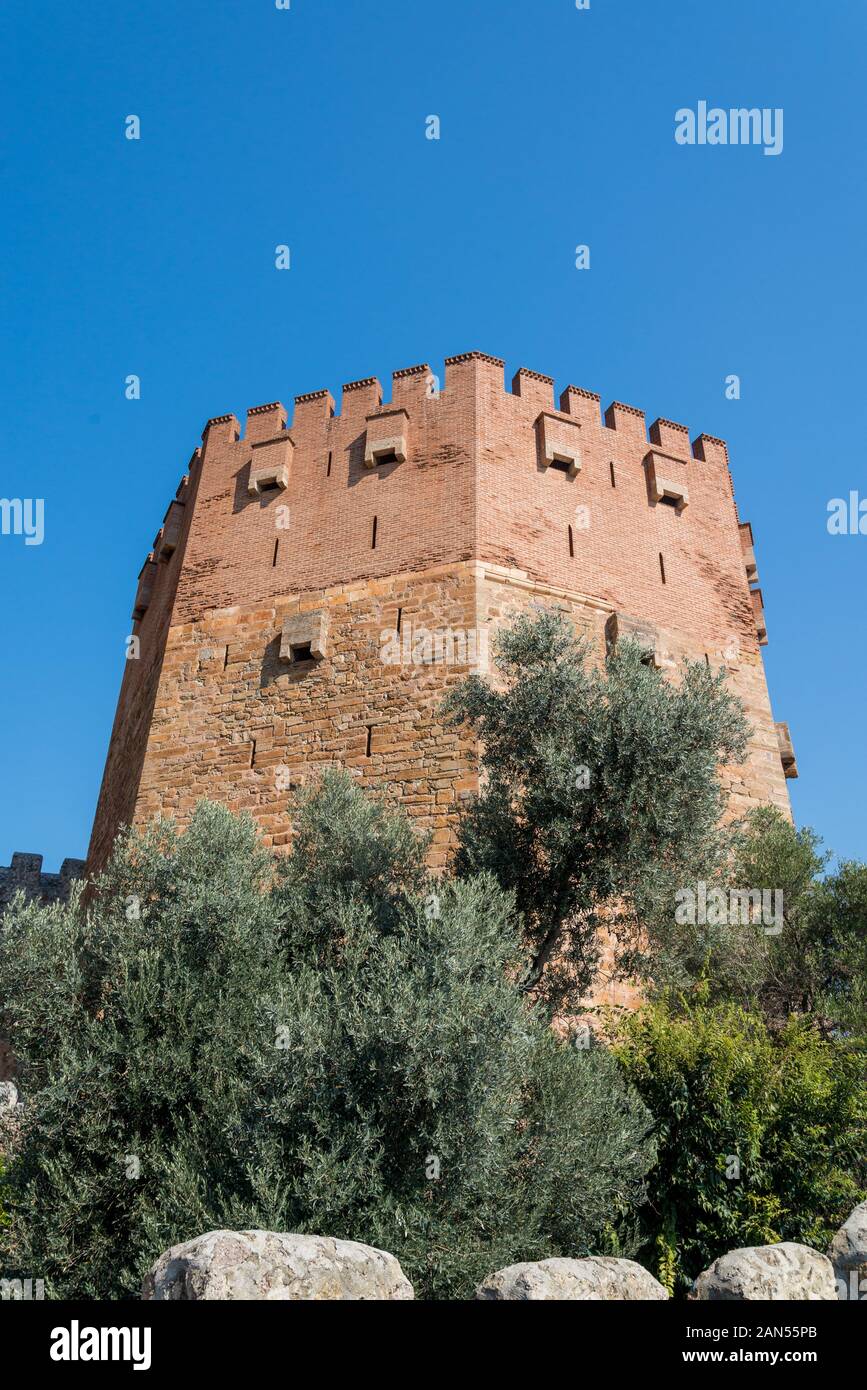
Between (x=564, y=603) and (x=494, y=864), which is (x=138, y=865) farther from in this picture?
(x=564, y=603)

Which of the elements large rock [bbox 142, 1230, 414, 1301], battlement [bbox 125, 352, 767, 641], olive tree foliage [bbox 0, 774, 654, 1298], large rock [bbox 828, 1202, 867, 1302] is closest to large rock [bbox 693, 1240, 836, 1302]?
large rock [bbox 828, 1202, 867, 1302]

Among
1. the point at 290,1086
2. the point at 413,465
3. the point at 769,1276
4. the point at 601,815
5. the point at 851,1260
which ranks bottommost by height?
the point at 851,1260

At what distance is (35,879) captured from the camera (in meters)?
20.9

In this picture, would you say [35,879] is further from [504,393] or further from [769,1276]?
[769,1276]

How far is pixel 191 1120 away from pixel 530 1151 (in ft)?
8.12

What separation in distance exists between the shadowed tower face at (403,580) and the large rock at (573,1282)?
6773mm

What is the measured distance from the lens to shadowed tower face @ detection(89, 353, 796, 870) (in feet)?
43.6

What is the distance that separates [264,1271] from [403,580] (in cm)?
1021

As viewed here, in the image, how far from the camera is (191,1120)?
796cm

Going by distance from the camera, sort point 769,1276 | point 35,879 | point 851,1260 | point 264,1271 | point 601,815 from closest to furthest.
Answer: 1. point 264,1271
2. point 769,1276
3. point 851,1260
4. point 601,815
5. point 35,879

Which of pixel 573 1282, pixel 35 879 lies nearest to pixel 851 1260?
pixel 573 1282

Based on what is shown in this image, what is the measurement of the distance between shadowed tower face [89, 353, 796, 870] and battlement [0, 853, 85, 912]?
4.32 m

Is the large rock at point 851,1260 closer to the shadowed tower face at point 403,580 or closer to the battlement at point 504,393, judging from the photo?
the shadowed tower face at point 403,580
